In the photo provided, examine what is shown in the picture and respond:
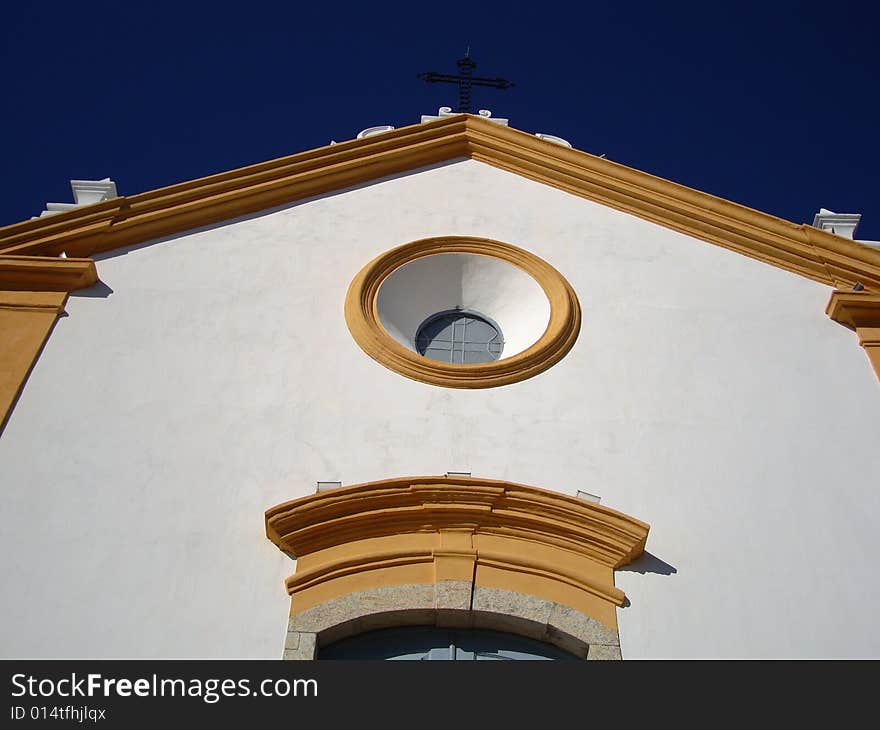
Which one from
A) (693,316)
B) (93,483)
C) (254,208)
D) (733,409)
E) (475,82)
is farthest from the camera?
(475,82)

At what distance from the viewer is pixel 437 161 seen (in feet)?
43.4

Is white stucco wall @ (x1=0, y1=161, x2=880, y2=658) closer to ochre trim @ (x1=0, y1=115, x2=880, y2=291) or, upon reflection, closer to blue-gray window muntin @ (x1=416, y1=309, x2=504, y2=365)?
ochre trim @ (x1=0, y1=115, x2=880, y2=291)

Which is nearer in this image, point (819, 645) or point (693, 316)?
point (819, 645)

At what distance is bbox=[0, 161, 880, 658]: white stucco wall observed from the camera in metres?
8.38

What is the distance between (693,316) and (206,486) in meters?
4.94

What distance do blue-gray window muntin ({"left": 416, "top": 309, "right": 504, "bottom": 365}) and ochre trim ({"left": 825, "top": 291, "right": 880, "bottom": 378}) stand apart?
3251 millimetres

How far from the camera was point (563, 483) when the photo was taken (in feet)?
30.8

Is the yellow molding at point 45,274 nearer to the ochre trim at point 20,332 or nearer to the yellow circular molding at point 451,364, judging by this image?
the ochre trim at point 20,332

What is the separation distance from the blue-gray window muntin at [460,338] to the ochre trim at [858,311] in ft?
10.7

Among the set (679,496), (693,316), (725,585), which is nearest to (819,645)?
(725,585)

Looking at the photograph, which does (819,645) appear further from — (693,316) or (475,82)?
(475,82)

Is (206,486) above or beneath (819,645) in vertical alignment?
above

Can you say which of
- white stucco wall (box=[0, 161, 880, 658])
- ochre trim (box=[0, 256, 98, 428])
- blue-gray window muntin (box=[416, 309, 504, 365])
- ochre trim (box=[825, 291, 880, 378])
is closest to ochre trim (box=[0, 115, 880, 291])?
white stucco wall (box=[0, 161, 880, 658])

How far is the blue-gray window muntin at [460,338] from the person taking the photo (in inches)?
436
